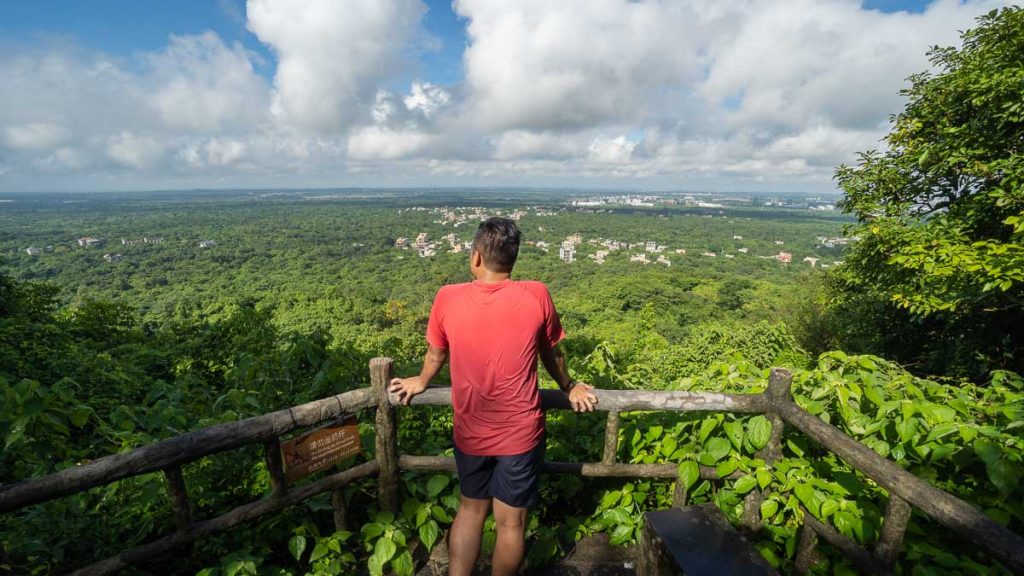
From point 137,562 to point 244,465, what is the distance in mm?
901

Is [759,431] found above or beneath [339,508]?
above

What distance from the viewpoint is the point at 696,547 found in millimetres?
1472

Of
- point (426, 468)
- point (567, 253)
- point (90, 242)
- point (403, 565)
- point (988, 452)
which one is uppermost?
point (988, 452)

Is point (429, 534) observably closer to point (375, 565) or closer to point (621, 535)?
point (375, 565)

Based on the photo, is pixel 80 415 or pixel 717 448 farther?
pixel 717 448

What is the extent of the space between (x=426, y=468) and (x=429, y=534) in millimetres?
302

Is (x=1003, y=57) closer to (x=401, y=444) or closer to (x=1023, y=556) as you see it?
(x=1023, y=556)

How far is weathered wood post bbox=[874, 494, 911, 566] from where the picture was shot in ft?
5.02

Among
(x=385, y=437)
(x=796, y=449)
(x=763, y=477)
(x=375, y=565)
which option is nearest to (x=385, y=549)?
(x=375, y=565)

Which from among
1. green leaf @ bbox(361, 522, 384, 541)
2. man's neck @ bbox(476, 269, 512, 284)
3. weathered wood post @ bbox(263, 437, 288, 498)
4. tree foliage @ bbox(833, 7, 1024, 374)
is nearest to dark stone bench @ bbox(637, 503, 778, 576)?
man's neck @ bbox(476, 269, 512, 284)

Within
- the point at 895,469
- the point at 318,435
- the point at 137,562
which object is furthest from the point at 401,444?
the point at 895,469

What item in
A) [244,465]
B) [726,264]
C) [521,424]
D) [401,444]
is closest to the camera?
[521,424]

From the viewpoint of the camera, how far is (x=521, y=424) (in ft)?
5.75

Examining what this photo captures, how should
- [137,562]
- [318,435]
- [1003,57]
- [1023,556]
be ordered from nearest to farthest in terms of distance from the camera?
[1023,556] → [137,562] → [318,435] → [1003,57]
